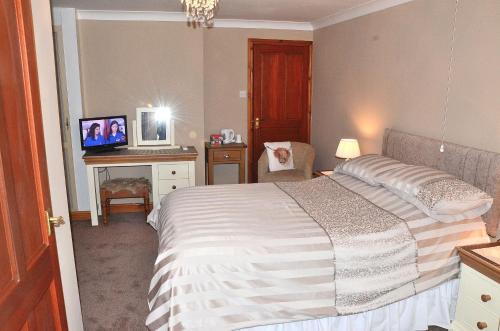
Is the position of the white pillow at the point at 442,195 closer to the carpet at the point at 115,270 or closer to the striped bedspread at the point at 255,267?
the striped bedspread at the point at 255,267

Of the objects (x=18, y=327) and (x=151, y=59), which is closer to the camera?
(x=18, y=327)

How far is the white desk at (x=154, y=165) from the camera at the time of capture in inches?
183

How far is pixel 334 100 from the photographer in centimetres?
521

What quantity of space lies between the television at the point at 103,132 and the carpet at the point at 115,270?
914 mm

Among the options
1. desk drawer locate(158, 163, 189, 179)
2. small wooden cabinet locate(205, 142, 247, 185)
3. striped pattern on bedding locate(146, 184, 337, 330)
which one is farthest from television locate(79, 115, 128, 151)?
striped pattern on bedding locate(146, 184, 337, 330)

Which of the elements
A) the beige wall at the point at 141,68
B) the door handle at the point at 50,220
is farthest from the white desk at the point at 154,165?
the door handle at the point at 50,220

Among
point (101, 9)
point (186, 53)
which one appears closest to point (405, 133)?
point (186, 53)

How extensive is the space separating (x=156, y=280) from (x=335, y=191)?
1.64m

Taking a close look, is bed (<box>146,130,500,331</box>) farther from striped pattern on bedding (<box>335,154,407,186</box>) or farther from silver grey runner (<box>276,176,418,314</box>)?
striped pattern on bedding (<box>335,154,407,186</box>)

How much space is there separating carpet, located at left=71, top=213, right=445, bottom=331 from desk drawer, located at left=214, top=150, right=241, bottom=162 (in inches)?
48.4

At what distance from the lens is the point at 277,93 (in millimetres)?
5898

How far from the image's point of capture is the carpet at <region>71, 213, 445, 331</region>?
116 inches

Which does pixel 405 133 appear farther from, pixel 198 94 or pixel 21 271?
pixel 21 271

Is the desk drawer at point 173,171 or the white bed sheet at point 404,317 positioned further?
the desk drawer at point 173,171
